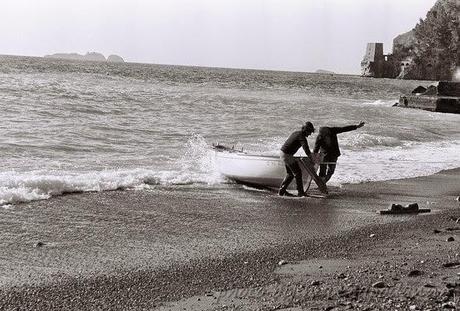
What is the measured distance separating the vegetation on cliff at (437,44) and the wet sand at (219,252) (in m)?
161

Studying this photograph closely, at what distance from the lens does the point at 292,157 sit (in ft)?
46.7

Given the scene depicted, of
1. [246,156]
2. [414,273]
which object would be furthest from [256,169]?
[414,273]

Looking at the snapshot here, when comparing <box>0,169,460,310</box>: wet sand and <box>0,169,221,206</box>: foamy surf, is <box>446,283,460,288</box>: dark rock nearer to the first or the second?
<box>0,169,460,310</box>: wet sand

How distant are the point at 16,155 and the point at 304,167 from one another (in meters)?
8.19

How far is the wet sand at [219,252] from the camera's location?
6.88 m

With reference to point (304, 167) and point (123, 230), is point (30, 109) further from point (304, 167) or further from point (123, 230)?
point (123, 230)

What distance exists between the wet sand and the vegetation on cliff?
528 feet

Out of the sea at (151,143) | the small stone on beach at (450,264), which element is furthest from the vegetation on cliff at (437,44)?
the small stone on beach at (450,264)

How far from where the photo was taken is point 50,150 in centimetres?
1936

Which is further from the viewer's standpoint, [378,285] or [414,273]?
[414,273]

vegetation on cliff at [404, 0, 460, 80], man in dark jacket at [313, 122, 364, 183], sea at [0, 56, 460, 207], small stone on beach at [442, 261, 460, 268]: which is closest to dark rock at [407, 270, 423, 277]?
small stone on beach at [442, 261, 460, 268]

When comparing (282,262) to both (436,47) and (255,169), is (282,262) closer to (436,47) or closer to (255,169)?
(255,169)

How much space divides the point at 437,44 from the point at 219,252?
565 feet

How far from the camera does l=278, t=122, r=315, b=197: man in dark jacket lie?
13992 mm
